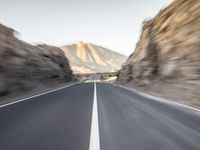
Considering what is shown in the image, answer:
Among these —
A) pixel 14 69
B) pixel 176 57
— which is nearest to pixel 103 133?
pixel 14 69

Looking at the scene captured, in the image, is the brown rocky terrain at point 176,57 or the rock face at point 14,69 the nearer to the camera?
the brown rocky terrain at point 176,57

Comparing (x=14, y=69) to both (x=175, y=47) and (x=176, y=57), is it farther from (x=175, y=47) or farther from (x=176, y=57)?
(x=175, y=47)

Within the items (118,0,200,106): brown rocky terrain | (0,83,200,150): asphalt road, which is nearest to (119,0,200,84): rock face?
(118,0,200,106): brown rocky terrain

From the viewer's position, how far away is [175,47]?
66.9 feet

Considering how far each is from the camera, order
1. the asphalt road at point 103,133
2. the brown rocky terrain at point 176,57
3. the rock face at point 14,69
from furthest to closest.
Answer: the rock face at point 14,69 → the brown rocky terrain at point 176,57 → the asphalt road at point 103,133

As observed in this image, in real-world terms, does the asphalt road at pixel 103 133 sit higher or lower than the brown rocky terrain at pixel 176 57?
lower

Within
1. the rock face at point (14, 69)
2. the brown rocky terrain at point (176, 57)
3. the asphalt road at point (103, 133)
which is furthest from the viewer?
the rock face at point (14, 69)

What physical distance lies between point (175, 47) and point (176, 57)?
6.57 ft

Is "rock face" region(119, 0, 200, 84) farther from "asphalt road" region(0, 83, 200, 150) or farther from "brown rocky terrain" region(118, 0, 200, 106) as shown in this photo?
"asphalt road" region(0, 83, 200, 150)

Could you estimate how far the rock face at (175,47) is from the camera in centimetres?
1562

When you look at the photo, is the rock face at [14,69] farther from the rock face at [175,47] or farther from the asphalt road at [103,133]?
the rock face at [175,47]

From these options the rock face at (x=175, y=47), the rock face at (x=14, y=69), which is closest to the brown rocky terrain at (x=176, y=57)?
the rock face at (x=175, y=47)

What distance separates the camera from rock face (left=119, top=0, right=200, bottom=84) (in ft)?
51.2

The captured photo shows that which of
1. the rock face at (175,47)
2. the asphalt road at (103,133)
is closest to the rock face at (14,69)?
the asphalt road at (103,133)
